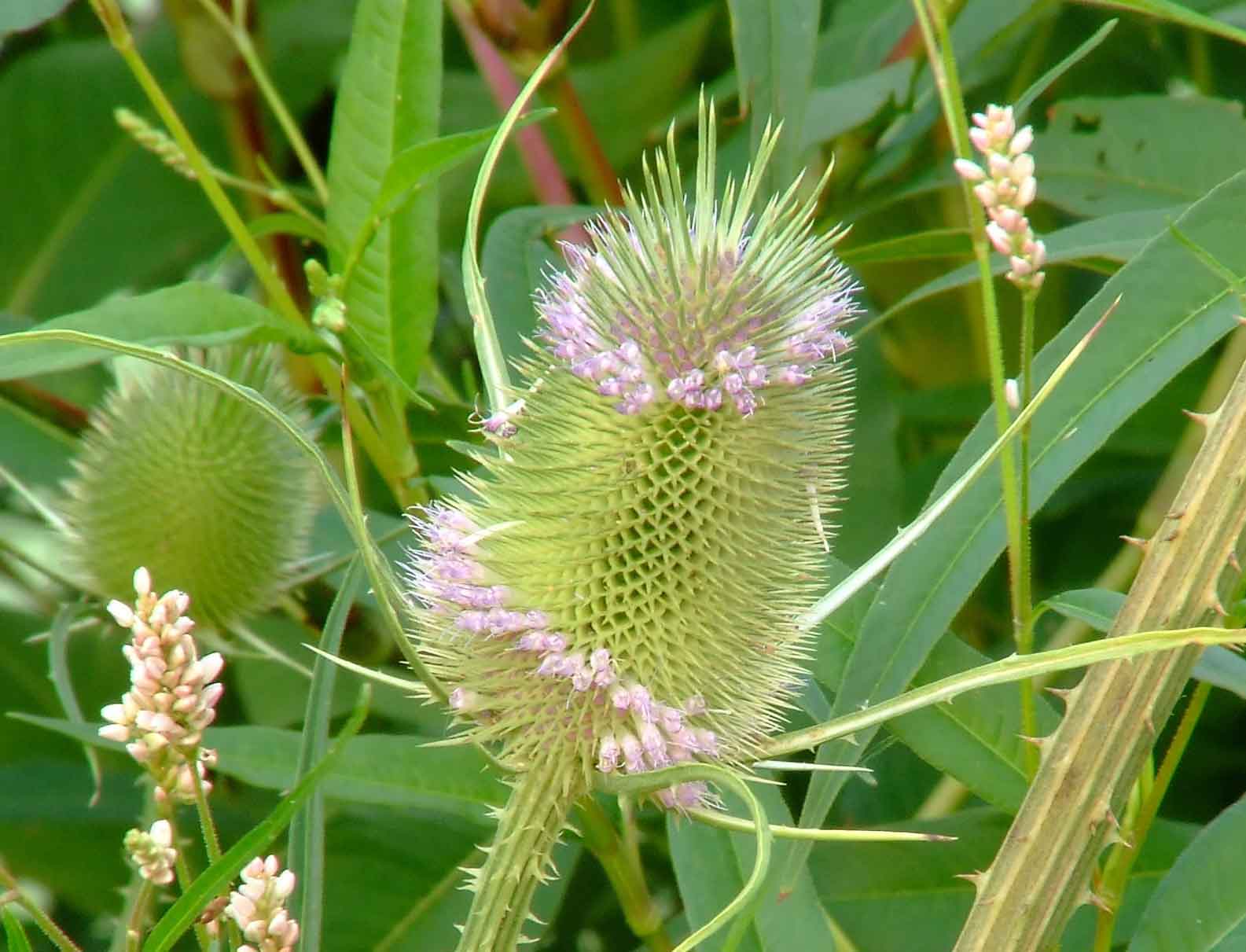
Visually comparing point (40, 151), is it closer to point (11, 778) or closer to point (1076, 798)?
point (11, 778)

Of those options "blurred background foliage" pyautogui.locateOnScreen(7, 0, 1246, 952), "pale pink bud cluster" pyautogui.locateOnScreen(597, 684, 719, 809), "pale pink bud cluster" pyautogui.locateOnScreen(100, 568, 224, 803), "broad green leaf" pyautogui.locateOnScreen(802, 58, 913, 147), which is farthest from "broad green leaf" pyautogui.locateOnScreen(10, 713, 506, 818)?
"broad green leaf" pyautogui.locateOnScreen(802, 58, 913, 147)

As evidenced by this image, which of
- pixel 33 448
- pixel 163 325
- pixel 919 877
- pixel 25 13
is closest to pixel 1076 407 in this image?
pixel 919 877

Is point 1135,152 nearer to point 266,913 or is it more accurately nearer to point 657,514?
point 657,514

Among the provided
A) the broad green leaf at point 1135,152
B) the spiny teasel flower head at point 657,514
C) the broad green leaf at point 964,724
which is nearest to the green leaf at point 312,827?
the spiny teasel flower head at point 657,514

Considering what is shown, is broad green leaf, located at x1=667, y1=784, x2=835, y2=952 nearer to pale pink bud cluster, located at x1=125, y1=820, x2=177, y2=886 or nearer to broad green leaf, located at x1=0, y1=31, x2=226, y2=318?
pale pink bud cluster, located at x1=125, y1=820, x2=177, y2=886

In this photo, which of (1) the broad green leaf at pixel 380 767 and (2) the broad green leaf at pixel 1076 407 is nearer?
(2) the broad green leaf at pixel 1076 407

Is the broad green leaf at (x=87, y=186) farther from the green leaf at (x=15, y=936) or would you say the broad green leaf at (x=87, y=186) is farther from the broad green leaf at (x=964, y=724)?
the green leaf at (x=15, y=936)

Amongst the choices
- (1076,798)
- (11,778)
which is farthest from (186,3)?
(1076,798)
